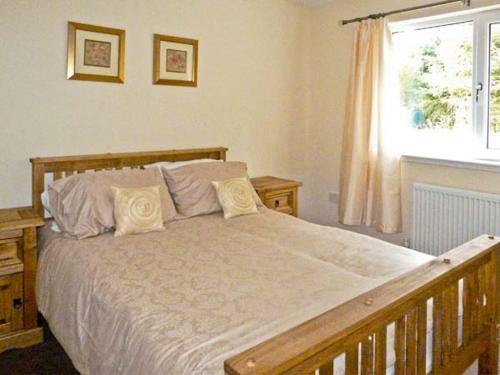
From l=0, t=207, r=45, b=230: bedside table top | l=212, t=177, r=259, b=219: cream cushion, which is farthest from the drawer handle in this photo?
l=212, t=177, r=259, b=219: cream cushion

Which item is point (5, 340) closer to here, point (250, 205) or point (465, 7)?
point (250, 205)

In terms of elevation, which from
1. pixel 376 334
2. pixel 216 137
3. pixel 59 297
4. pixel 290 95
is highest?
pixel 290 95

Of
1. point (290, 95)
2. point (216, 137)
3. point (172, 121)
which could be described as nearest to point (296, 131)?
point (290, 95)

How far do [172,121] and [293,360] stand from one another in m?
2.53

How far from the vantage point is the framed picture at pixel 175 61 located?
10.0 ft

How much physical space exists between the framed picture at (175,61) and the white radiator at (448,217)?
76.2 inches

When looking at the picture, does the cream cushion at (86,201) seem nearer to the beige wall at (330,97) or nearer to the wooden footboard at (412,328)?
the wooden footboard at (412,328)

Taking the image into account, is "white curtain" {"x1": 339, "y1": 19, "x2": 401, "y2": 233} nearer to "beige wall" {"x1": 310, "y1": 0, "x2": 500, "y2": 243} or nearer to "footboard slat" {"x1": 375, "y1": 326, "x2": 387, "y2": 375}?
"beige wall" {"x1": 310, "y1": 0, "x2": 500, "y2": 243}

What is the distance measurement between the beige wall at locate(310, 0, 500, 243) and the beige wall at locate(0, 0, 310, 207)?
4.7 inches

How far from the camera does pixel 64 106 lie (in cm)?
271

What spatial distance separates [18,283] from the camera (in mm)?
2279

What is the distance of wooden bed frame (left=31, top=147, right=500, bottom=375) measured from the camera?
0.97 m

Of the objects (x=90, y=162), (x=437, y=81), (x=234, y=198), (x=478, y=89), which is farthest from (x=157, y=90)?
(x=478, y=89)

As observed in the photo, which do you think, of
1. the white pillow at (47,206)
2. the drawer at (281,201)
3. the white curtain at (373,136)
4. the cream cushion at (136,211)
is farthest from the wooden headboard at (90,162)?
the white curtain at (373,136)
